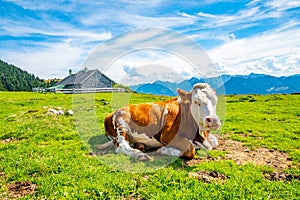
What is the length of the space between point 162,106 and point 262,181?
3565 millimetres

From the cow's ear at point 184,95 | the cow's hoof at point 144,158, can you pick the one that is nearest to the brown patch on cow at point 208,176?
the cow's hoof at point 144,158

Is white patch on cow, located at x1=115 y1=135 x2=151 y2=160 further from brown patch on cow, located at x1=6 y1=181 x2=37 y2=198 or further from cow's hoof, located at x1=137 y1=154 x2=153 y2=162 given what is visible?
brown patch on cow, located at x1=6 y1=181 x2=37 y2=198

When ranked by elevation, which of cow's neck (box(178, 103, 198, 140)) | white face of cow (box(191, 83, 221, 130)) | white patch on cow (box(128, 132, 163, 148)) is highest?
white face of cow (box(191, 83, 221, 130))

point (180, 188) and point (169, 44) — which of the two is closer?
point (180, 188)

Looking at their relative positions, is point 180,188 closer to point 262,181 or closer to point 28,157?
point 262,181

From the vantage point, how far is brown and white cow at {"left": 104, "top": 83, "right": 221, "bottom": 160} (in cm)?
734

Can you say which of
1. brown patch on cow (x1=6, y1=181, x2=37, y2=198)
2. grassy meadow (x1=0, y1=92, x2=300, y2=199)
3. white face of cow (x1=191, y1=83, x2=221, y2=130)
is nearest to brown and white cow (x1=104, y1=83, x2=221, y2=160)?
white face of cow (x1=191, y1=83, x2=221, y2=130)

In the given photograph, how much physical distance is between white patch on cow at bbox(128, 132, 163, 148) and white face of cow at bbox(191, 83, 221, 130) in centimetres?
147

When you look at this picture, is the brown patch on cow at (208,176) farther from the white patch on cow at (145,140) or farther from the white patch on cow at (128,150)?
the white patch on cow at (145,140)

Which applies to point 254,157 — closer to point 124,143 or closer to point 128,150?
point 128,150

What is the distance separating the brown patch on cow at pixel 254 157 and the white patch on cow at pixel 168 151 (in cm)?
38

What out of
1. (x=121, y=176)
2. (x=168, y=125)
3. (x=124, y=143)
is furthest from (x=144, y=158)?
(x=168, y=125)

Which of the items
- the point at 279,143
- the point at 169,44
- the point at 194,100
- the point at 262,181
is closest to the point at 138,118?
the point at 194,100

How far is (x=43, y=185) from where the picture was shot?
19.2ft
